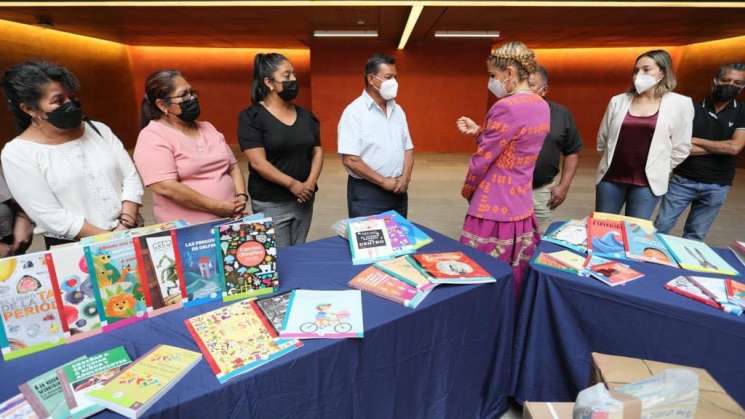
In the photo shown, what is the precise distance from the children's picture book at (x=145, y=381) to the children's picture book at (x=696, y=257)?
2.05 metres

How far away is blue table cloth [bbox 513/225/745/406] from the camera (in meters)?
1.43

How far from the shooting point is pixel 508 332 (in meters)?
1.75

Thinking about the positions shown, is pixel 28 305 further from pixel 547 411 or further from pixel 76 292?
pixel 547 411

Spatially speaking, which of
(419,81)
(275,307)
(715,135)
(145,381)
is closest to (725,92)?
(715,135)

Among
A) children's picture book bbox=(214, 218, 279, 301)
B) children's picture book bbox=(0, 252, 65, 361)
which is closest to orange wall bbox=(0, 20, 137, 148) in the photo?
children's picture book bbox=(0, 252, 65, 361)

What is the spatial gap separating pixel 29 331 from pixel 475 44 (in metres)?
8.92

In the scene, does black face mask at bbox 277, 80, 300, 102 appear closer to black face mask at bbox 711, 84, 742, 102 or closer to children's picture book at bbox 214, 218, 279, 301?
children's picture book at bbox 214, 218, 279, 301

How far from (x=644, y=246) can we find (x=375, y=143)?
1.53 meters

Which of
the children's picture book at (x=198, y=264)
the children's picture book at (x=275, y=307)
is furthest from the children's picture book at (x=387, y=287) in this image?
the children's picture book at (x=198, y=264)

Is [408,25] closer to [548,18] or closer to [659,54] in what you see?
[548,18]

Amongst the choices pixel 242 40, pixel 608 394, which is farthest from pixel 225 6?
pixel 608 394

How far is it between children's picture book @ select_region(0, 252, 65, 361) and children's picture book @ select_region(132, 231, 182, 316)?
0.74 feet

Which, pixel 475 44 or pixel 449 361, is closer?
pixel 449 361

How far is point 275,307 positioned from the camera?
1.36 meters
